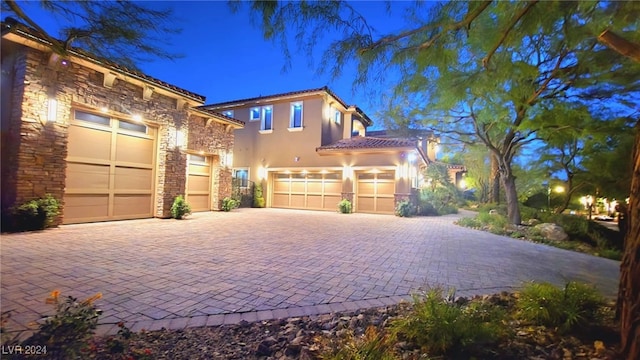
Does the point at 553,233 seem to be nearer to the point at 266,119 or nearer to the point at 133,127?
the point at 133,127

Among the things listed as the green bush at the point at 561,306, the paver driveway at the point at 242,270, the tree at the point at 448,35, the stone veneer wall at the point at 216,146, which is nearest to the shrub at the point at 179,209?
the paver driveway at the point at 242,270

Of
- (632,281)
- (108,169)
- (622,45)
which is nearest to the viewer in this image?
(632,281)

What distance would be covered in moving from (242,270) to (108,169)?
679 centimetres

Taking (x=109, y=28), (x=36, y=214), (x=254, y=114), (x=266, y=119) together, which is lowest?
(x=36, y=214)

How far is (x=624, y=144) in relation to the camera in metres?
8.91

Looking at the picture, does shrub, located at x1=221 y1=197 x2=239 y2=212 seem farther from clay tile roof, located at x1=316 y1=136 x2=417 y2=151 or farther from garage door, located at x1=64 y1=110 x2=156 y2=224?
clay tile roof, located at x1=316 y1=136 x2=417 y2=151

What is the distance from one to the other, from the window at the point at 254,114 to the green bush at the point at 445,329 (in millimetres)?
16204

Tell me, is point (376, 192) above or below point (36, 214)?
above

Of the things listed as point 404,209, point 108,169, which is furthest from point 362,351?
point 404,209

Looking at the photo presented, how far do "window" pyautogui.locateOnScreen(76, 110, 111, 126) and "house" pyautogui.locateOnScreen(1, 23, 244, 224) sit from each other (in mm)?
25

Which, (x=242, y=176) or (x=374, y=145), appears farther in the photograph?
(x=242, y=176)

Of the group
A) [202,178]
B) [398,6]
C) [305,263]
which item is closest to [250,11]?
[398,6]

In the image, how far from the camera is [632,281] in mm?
2111

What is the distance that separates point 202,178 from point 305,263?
29.3 feet
